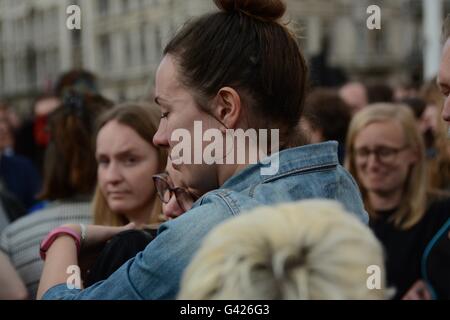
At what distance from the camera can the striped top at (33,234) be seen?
2791mm

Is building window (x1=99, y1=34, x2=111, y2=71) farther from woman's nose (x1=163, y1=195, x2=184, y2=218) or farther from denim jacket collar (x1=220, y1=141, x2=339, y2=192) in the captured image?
denim jacket collar (x1=220, y1=141, x2=339, y2=192)

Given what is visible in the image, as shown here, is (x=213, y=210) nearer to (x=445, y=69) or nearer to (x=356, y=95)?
(x=445, y=69)

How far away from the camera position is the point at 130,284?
1521mm

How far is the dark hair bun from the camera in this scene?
5.85 feet

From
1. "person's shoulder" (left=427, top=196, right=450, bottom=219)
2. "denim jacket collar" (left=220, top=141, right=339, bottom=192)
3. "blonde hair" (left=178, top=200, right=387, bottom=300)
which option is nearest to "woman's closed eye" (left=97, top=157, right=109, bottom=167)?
"person's shoulder" (left=427, top=196, right=450, bottom=219)

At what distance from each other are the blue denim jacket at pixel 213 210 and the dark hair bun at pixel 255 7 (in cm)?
29

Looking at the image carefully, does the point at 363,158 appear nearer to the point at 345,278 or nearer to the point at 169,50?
the point at 169,50

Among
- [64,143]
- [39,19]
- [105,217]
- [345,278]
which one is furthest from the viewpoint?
[39,19]

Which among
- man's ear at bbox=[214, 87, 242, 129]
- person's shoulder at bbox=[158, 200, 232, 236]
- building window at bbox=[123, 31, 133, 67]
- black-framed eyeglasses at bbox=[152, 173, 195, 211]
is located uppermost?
man's ear at bbox=[214, 87, 242, 129]

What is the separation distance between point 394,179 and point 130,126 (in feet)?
4.21

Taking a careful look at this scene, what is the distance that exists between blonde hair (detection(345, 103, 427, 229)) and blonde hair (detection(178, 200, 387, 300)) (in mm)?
2441
